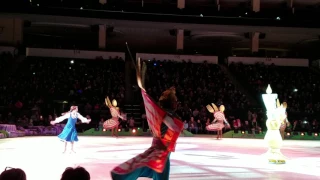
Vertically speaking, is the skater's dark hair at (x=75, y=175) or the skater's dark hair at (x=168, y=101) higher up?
the skater's dark hair at (x=168, y=101)

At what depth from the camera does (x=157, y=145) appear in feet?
14.2

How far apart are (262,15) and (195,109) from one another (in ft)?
39.8

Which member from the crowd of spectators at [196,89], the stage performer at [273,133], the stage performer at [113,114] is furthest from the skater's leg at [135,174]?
the crowd of spectators at [196,89]

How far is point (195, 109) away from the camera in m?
23.4

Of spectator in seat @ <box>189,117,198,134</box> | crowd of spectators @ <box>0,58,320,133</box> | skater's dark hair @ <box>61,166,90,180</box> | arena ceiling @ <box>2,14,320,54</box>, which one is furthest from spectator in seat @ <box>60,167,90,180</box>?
arena ceiling @ <box>2,14,320,54</box>

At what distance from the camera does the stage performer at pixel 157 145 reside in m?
4.04

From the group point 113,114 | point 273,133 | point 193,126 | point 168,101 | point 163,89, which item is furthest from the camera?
point 163,89

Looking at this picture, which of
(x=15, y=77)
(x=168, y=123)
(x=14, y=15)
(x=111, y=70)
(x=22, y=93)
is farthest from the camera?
(x=14, y=15)

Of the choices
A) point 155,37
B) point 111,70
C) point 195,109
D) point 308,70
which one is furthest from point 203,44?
point 195,109

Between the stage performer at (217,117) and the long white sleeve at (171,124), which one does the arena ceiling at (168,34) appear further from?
the long white sleeve at (171,124)

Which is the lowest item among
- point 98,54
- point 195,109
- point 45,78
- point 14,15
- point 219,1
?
point 195,109

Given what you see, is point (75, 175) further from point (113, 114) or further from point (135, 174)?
point (113, 114)

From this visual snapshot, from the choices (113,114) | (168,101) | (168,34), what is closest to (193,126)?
(113,114)

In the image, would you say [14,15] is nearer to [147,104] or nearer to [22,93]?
[22,93]
